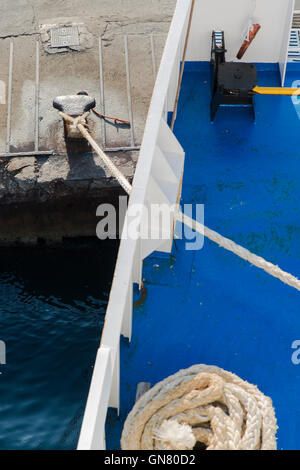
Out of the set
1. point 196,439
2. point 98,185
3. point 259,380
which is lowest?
point 196,439

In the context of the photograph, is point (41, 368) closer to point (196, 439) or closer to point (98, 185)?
point (98, 185)

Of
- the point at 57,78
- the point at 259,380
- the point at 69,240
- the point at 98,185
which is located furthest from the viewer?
the point at 57,78

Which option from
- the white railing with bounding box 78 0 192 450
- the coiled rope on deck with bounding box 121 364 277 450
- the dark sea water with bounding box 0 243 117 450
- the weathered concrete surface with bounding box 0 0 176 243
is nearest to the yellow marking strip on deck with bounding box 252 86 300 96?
the white railing with bounding box 78 0 192 450

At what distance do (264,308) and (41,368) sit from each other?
5016 mm

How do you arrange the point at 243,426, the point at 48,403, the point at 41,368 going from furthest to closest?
the point at 41,368, the point at 48,403, the point at 243,426

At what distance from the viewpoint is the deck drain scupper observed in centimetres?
1183

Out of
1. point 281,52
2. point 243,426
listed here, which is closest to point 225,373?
point 243,426

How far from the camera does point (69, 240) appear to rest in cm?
1051

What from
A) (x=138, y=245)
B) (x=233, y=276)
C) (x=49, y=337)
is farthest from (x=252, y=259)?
(x=49, y=337)

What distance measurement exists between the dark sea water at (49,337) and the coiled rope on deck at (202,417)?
4.10m

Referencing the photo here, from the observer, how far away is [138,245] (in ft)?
12.9

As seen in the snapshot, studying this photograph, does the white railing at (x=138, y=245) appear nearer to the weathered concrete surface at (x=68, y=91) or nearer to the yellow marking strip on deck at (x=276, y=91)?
the yellow marking strip on deck at (x=276, y=91)

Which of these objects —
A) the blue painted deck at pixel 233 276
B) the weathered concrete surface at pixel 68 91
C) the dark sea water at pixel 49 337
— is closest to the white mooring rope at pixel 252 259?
the blue painted deck at pixel 233 276

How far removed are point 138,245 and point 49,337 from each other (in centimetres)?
527
